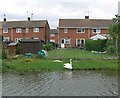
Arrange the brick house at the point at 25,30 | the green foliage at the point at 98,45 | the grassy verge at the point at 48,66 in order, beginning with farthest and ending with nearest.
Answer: the brick house at the point at 25,30, the green foliage at the point at 98,45, the grassy verge at the point at 48,66

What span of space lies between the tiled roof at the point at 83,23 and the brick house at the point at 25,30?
4.34 metres

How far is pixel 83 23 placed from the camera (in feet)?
220

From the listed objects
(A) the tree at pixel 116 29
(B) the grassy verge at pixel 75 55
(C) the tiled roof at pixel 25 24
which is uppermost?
(C) the tiled roof at pixel 25 24

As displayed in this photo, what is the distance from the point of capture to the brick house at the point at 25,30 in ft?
216

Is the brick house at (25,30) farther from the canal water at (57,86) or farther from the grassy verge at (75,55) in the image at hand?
the canal water at (57,86)

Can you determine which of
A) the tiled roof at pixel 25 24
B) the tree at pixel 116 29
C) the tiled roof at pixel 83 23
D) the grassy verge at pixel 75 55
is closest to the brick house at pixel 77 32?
the tiled roof at pixel 83 23

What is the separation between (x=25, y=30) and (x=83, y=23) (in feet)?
43.8

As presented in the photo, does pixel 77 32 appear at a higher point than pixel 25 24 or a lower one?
lower

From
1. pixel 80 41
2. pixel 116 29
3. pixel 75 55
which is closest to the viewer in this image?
pixel 116 29

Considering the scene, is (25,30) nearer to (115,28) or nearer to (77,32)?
(77,32)

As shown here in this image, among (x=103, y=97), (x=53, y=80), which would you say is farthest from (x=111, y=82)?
(x=103, y=97)

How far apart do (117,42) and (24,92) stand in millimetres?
22371

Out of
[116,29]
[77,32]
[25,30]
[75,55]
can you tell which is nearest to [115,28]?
[116,29]

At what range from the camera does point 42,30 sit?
65.6 meters
